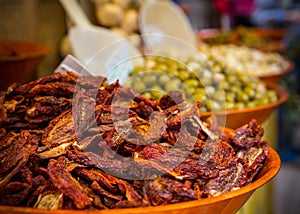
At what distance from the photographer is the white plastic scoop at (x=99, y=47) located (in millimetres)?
1416

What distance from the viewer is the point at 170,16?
9.74 ft

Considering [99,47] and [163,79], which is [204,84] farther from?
[99,47]

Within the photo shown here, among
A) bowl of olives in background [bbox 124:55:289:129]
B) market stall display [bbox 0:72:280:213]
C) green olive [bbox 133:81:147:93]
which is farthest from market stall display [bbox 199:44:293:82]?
market stall display [bbox 0:72:280:213]

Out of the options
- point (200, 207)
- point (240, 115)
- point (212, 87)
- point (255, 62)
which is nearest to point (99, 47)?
point (212, 87)

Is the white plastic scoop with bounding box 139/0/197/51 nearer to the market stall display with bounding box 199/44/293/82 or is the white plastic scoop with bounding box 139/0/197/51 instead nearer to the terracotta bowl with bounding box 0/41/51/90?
the market stall display with bounding box 199/44/293/82

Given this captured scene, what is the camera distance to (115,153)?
0.98 meters

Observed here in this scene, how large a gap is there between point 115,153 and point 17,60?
3.64ft

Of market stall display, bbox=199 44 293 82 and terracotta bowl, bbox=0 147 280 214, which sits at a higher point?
terracotta bowl, bbox=0 147 280 214

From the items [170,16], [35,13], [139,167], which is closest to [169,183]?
[139,167]

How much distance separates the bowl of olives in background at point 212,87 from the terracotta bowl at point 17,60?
488 millimetres

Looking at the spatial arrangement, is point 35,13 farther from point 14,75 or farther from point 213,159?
point 213,159

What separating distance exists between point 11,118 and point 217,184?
50cm

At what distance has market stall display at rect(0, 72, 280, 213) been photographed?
0.88 meters

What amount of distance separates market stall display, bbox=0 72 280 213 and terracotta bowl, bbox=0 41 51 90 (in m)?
0.76
